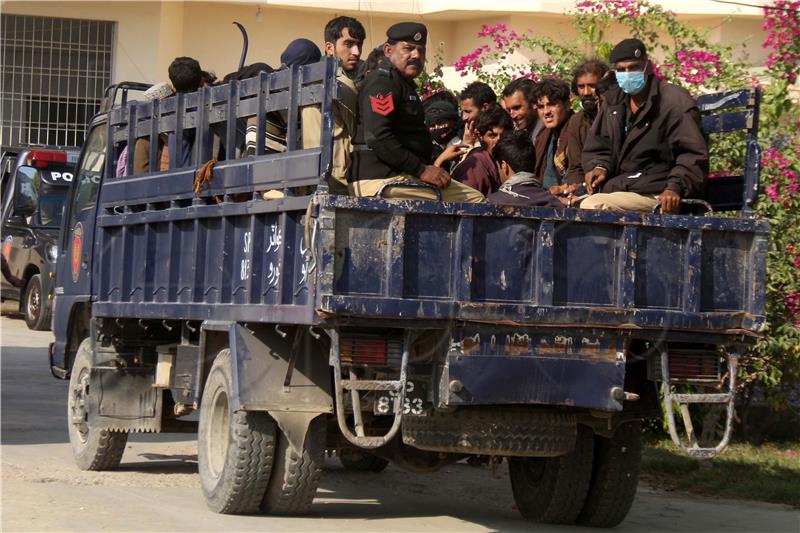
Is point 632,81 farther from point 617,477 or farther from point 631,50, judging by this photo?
point 617,477

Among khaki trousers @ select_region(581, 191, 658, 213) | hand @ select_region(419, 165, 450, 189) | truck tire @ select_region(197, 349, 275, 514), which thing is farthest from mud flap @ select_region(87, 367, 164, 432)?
khaki trousers @ select_region(581, 191, 658, 213)

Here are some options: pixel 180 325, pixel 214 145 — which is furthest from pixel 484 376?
pixel 180 325

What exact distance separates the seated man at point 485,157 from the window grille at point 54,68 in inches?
609

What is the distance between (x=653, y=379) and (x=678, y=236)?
0.73 metres

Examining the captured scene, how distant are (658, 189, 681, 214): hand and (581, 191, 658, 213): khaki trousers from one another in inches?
2.1

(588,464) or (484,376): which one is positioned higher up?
(484,376)

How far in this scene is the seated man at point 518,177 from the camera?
7480 mm

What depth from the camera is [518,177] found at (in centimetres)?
764

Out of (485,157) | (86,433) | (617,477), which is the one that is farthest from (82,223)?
(617,477)

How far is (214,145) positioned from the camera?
8.52m

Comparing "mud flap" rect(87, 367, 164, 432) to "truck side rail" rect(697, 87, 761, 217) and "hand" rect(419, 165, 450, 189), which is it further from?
"truck side rail" rect(697, 87, 761, 217)

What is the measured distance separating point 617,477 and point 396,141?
2424 millimetres

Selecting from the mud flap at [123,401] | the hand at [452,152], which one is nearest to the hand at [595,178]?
the hand at [452,152]

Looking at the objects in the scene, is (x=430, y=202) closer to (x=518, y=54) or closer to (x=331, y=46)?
(x=331, y=46)
